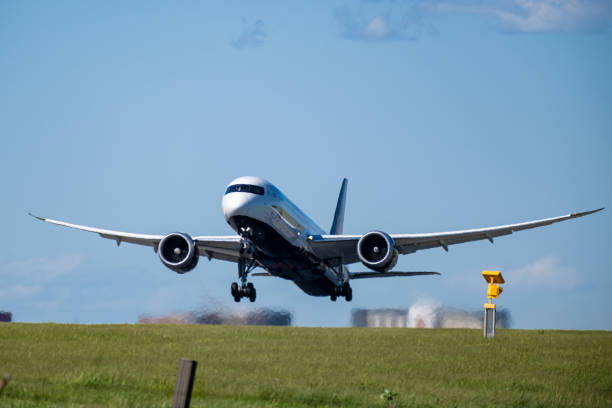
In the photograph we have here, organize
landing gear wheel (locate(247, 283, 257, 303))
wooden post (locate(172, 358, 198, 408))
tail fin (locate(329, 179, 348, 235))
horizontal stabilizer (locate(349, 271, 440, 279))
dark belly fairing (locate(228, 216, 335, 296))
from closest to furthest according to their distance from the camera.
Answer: wooden post (locate(172, 358, 198, 408)) < dark belly fairing (locate(228, 216, 335, 296)) < landing gear wheel (locate(247, 283, 257, 303)) < horizontal stabilizer (locate(349, 271, 440, 279)) < tail fin (locate(329, 179, 348, 235))

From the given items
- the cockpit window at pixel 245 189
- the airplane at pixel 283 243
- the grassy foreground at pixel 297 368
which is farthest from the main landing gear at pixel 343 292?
the grassy foreground at pixel 297 368

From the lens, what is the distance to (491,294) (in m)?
34.9

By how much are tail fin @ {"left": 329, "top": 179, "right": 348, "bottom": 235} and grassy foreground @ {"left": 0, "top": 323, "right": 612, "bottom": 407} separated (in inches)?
988

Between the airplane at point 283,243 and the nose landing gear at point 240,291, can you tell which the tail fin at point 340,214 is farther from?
the nose landing gear at point 240,291

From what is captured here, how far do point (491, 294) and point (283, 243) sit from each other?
31.6 ft

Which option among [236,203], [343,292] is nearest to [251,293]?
[236,203]

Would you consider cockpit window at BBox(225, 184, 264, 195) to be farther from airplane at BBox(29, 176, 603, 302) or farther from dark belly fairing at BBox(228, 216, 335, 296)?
dark belly fairing at BBox(228, 216, 335, 296)

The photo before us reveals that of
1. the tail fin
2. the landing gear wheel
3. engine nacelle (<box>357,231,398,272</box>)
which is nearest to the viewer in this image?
engine nacelle (<box>357,231,398,272</box>)

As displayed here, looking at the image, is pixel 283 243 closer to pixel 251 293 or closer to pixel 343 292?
pixel 251 293

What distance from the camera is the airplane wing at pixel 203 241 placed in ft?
140

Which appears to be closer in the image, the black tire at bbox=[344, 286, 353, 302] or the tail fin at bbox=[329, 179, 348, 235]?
the black tire at bbox=[344, 286, 353, 302]

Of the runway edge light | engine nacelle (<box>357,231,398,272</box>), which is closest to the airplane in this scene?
engine nacelle (<box>357,231,398,272</box>)

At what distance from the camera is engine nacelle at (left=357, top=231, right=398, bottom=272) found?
4109 cm

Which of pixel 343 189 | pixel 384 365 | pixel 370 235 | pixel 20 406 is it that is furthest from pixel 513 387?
pixel 343 189
